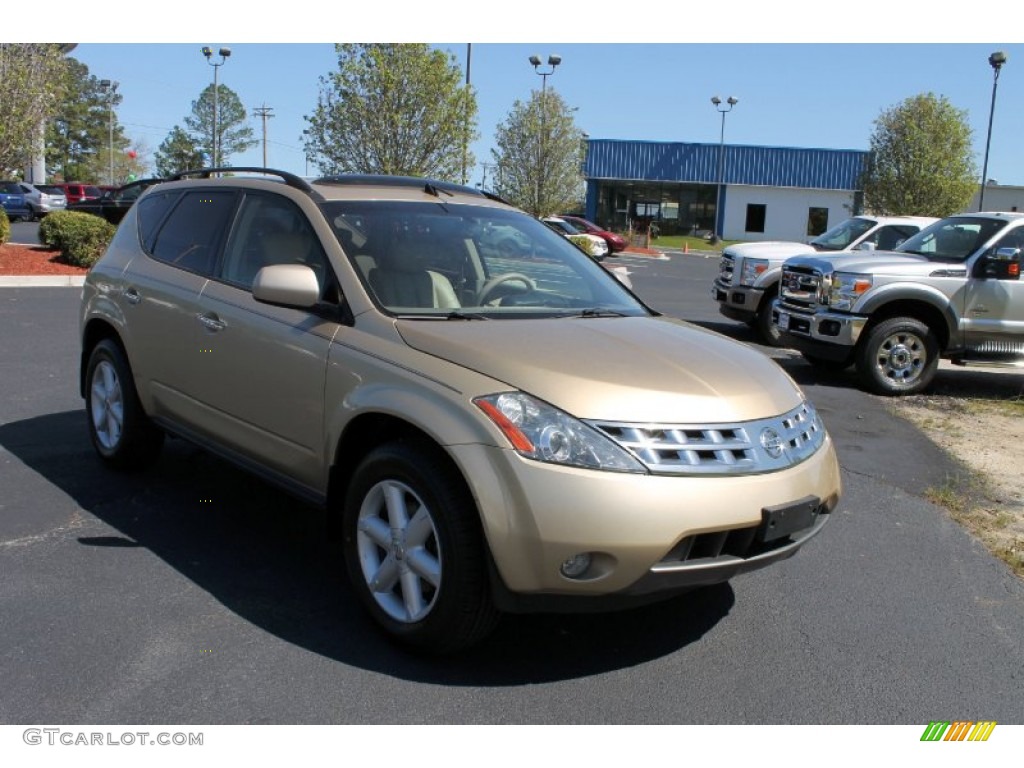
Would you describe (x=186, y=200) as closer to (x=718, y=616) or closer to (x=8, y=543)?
(x=8, y=543)

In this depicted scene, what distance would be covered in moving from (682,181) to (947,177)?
736 inches

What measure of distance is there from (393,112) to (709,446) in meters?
16.4

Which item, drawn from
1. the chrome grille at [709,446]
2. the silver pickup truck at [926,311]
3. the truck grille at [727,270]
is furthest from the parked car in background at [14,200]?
the chrome grille at [709,446]

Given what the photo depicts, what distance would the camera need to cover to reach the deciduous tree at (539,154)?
1480 inches

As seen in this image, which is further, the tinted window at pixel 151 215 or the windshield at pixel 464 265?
the tinted window at pixel 151 215

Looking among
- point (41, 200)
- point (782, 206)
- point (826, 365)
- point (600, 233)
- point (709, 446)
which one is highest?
point (782, 206)

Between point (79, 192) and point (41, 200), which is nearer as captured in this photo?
point (41, 200)

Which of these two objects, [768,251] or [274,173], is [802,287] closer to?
[768,251]

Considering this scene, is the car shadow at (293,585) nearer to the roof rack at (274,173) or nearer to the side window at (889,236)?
the roof rack at (274,173)

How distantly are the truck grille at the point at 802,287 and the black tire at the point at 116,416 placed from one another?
7210 mm

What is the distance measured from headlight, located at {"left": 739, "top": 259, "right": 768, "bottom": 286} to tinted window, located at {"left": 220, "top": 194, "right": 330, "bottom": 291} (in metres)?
9.61

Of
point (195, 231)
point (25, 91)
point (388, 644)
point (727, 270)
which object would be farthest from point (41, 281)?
point (388, 644)

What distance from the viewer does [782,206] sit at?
5781 centimetres

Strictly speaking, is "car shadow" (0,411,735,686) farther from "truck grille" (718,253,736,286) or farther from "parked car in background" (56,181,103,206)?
"parked car in background" (56,181,103,206)
